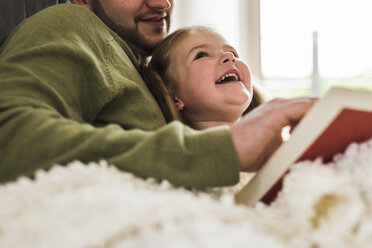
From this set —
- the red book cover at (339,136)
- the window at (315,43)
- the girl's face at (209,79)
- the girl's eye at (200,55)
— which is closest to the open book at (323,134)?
the red book cover at (339,136)

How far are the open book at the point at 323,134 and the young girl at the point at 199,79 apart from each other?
45cm

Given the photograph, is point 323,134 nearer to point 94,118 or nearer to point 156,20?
point 94,118

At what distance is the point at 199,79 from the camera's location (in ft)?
3.33

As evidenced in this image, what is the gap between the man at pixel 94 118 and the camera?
0.49 m

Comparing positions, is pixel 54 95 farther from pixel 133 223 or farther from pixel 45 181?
pixel 133 223

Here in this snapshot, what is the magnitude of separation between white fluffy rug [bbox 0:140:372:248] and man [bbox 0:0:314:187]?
37 millimetres

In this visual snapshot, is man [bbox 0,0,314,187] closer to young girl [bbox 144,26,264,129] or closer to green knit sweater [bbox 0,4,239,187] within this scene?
green knit sweater [bbox 0,4,239,187]

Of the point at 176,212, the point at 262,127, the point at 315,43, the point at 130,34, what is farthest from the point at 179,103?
the point at 315,43

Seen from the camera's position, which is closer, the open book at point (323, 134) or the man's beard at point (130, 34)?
the open book at point (323, 134)

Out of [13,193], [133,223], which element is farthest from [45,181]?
[133,223]

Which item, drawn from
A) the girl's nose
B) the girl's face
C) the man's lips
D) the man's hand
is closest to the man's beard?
the man's lips

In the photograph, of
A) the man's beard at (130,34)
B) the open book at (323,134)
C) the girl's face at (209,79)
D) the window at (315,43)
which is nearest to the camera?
the open book at (323,134)

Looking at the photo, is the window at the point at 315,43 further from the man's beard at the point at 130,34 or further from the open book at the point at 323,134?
the open book at the point at 323,134

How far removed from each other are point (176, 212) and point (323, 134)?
215mm
